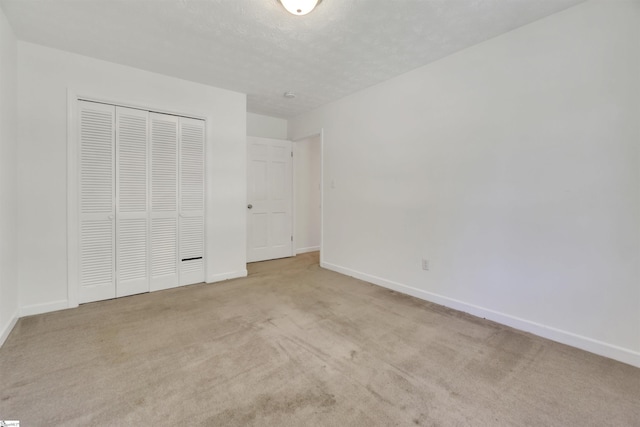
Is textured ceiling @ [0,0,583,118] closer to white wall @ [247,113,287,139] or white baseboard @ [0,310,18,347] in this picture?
white wall @ [247,113,287,139]

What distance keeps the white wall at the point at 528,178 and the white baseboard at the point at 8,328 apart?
3.48 metres

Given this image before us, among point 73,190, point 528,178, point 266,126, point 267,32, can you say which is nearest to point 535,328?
point 528,178

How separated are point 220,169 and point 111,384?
8.44 feet

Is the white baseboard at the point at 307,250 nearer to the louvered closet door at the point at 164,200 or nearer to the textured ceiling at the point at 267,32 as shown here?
the louvered closet door at the point at 164,200

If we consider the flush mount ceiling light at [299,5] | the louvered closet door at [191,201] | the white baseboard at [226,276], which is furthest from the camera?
the white baseboard at [226,276]

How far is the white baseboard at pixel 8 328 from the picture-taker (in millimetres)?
2121

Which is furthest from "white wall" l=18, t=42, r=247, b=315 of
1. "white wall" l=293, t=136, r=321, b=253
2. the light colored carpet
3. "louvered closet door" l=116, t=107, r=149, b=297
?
"white wall" l=293, t=136, r=321, b=253

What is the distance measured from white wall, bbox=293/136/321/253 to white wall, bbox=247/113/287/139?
372mm

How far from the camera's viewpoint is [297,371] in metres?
1.83

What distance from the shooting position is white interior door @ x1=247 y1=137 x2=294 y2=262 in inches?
187

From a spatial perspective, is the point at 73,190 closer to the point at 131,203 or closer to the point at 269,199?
the point at 131,203

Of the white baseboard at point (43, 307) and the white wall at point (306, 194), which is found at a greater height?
the white wall at point (306, 194)

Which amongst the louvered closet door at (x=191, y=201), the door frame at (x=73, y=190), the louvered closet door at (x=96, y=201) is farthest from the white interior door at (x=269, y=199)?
the door frame at (x=73, y=190)

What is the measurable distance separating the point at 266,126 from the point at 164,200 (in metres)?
2.30
